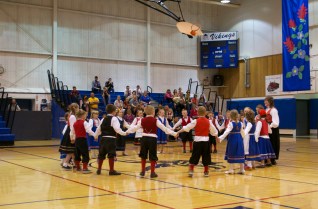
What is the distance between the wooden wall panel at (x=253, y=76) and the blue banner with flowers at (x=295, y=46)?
2544 mm

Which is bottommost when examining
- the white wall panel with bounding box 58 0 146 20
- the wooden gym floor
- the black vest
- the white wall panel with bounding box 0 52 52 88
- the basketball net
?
the wooden gym floor

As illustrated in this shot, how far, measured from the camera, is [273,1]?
1078 inches

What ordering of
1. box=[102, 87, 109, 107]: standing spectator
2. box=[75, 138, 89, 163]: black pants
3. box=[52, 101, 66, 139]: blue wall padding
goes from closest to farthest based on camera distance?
box=[75, 138, 89, 163]: black pants
box=[52, 101, 66, 139]: blue wall padding
box=[102, 87, 109, 107]: standing spectator

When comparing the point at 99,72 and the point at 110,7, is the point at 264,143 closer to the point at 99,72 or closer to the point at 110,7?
the point at 99,72

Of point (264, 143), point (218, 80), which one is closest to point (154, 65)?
point (218, 80)

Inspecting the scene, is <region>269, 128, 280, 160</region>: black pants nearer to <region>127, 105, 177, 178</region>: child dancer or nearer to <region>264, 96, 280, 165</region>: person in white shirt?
<region>264, 96, 280, 165</region>: person in white shirt

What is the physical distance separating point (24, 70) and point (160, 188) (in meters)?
18.1

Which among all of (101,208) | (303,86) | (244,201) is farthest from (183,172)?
(303,86)

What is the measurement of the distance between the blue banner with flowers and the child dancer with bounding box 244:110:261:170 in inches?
561

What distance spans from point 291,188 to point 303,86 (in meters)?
17.4

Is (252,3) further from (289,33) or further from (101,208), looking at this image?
(101,208)

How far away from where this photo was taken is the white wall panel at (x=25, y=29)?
2270 cm

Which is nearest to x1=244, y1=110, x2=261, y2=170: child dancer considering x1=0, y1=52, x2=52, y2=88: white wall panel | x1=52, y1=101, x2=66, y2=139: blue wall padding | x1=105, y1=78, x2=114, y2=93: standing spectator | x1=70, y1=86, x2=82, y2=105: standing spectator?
x1=70, y1=86, x2=82, y2=105: standing spectator

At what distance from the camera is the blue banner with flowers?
919 inches
